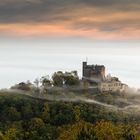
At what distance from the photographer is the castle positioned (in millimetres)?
180663

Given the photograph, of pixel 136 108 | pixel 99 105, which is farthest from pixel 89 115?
pixel 136 108

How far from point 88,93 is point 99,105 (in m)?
14.4

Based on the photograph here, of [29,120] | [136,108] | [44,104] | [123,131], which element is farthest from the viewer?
[136,108]

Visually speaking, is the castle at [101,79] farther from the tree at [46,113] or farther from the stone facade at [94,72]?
the tree at [46,113]

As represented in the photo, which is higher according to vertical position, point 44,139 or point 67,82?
point 67,82

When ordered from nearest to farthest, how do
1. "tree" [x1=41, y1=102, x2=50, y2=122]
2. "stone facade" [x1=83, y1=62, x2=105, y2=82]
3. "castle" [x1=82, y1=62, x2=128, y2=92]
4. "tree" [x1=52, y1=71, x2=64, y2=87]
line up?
1. "tree" [x1=41, y1=102, x2=50, y2=122]
2. "tree" [x1=52, y1=71, x2=64, y2=87]
3. "castle" [x1=82, y1=62, x2=128, y2=92]
4. "stone facade" [x1=83, y1=62, x2=105, y2=82]

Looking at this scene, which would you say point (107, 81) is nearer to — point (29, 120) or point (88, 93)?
point (88, 93)

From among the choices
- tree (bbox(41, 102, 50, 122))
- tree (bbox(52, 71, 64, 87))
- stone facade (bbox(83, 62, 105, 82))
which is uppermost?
stone facade (bbox(83, 62, 105, 82))

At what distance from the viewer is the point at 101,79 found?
18338 centimetres

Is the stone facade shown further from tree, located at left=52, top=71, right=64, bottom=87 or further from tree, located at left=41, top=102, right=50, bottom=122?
tree, located at left=41, top=102, right=50, bottom=122

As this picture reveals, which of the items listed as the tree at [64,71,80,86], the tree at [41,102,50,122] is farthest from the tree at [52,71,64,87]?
the tree at [41,102,50,122]

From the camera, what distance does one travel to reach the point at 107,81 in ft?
604

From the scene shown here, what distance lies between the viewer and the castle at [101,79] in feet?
593

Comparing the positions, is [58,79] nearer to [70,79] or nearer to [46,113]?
[70,79]
